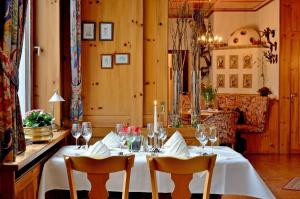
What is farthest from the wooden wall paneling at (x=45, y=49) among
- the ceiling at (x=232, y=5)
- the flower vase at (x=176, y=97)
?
the ceiling at (x=232, y=5)

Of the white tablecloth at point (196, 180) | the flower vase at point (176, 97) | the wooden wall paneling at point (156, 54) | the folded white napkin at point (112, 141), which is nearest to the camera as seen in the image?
the white tablecloth at point (196, 180)

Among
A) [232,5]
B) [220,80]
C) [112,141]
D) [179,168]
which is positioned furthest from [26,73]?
[220,80]

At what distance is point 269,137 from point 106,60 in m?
4.27

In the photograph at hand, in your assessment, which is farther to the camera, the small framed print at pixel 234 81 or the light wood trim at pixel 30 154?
the small framed print at pixel 234 81

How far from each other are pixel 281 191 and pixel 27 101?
310 cm

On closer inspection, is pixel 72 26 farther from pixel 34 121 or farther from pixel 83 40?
pixel 34 121

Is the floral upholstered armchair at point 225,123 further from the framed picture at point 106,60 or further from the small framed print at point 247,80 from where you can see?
the framed picture at point 106,60

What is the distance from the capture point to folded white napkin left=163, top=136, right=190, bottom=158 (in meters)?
3.09

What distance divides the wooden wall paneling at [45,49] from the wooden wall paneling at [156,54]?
99 cm

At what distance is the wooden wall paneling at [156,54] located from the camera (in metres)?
4.59

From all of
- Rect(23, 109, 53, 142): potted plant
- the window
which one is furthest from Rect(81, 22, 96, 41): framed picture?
Rect(23, 109, 53, 142): potted plant

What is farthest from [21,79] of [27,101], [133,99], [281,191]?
[281,191]

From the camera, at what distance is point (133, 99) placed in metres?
4.57

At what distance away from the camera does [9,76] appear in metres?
2.38
